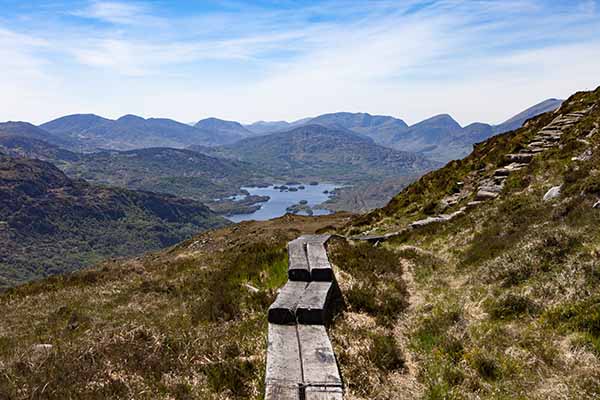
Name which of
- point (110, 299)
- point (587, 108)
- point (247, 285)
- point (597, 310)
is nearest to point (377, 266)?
point (247, 285)

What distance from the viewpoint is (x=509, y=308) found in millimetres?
8633

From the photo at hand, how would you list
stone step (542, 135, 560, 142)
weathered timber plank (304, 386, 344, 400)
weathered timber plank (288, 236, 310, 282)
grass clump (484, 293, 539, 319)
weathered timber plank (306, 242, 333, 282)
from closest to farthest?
weathered timber plank (304, 386, 344, 400) < grass clump (484, 293, 539, 319) < weathered timber plank (306, 242, 333, 282) < weathered timber plank (288, 236, 310, 282) < stone step (542, 135, 560, 142)

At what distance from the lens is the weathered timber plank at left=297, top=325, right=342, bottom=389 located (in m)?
5.66

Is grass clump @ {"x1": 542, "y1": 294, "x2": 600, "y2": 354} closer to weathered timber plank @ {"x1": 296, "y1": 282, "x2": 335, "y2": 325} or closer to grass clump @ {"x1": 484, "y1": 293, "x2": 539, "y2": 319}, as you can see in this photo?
grass clump @ {"x1": 484, "y1": 293, "x2": 539, "y2": 319}

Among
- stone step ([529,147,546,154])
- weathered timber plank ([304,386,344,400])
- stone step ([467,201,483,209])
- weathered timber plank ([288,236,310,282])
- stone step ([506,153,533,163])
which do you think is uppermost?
stone step ([529,147,546,154])

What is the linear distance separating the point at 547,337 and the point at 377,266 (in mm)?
6399

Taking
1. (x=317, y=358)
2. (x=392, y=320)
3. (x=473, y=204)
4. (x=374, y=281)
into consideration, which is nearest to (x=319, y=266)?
(x=392, y=320)

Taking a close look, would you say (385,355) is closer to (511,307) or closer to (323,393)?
(323,393)

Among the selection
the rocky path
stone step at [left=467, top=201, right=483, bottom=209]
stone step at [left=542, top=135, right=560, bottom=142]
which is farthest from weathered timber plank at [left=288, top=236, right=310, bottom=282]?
stone step at [left=542, top=135, right=560, bottom=142]

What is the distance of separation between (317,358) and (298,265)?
4.26m

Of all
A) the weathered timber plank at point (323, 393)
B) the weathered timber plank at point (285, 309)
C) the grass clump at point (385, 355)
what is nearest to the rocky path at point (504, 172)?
the weathered timber plank at point (285, 309)

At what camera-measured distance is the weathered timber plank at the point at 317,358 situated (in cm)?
566

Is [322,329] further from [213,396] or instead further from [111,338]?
[111,338]

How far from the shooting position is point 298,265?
34.2 ft
